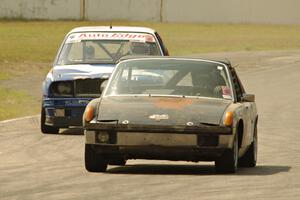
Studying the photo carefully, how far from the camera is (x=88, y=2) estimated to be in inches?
2571

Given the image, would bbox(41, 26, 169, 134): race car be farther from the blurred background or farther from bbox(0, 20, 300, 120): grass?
the blurred background

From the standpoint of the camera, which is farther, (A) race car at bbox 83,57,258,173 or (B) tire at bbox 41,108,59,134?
(B) tire at bbox 41,108,59,134

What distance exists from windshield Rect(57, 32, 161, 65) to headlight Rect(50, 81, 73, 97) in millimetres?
817

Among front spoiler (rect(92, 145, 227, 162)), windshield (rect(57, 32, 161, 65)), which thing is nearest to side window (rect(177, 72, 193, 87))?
front spoiler (rect(92, 145, 227, 162))

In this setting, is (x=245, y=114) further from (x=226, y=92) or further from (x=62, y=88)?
(x=62, y=88)

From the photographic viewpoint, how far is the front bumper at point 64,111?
1928 cm

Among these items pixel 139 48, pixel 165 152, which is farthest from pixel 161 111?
pixel 139 48

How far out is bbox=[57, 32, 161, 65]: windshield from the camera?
2044 cm

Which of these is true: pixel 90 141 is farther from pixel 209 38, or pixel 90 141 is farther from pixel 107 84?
pixel 209 38

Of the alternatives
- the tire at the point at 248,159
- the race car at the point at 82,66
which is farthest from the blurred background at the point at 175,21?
the tire at the point at 248,159

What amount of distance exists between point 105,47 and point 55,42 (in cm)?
2956

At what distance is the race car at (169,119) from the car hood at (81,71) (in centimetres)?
507

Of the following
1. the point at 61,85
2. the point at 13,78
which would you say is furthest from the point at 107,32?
the point at 13,78

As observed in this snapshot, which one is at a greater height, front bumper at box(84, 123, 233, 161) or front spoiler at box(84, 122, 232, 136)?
front spoiler at box(84, 122, 232, 136)
